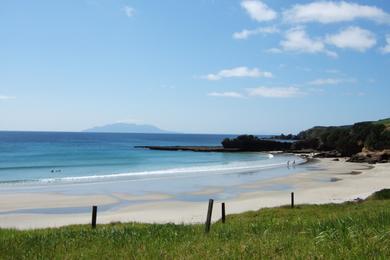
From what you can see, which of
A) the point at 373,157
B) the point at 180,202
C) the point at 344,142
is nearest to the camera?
the point at 180,202

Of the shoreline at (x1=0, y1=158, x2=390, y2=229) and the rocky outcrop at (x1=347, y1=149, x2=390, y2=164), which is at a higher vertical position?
the rocky outcrop at (x1=347, y1=149, x2=390, y2=164)

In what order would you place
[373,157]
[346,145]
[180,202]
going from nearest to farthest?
1. [180,202]
2. [373,157]
3. [346,145]

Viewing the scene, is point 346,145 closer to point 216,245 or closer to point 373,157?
point 373,157

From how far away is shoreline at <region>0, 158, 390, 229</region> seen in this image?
92.4 feet

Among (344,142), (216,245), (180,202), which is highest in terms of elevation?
(344,142)

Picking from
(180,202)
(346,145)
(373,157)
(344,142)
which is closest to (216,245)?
(180,202)

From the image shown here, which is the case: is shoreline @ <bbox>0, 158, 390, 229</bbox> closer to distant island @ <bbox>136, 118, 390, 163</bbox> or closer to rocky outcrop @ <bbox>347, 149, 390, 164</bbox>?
rocky outcrop @ <bbox>347, 149, 390, 164</bbox>

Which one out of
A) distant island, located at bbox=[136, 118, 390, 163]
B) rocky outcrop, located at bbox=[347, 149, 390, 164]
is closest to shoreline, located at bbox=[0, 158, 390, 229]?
rocky outcrop, located at bbox=[347, 149, 390, 164]

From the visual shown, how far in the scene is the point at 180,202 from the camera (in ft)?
119

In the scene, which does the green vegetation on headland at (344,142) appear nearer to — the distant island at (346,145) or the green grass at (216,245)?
the distant island at (346,145)

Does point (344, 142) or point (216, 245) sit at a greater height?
point (344, 142)

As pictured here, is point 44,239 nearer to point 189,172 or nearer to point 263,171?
point 189,172

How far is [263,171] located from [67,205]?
3600 cm

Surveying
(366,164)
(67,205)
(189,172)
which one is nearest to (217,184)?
(189,172)
